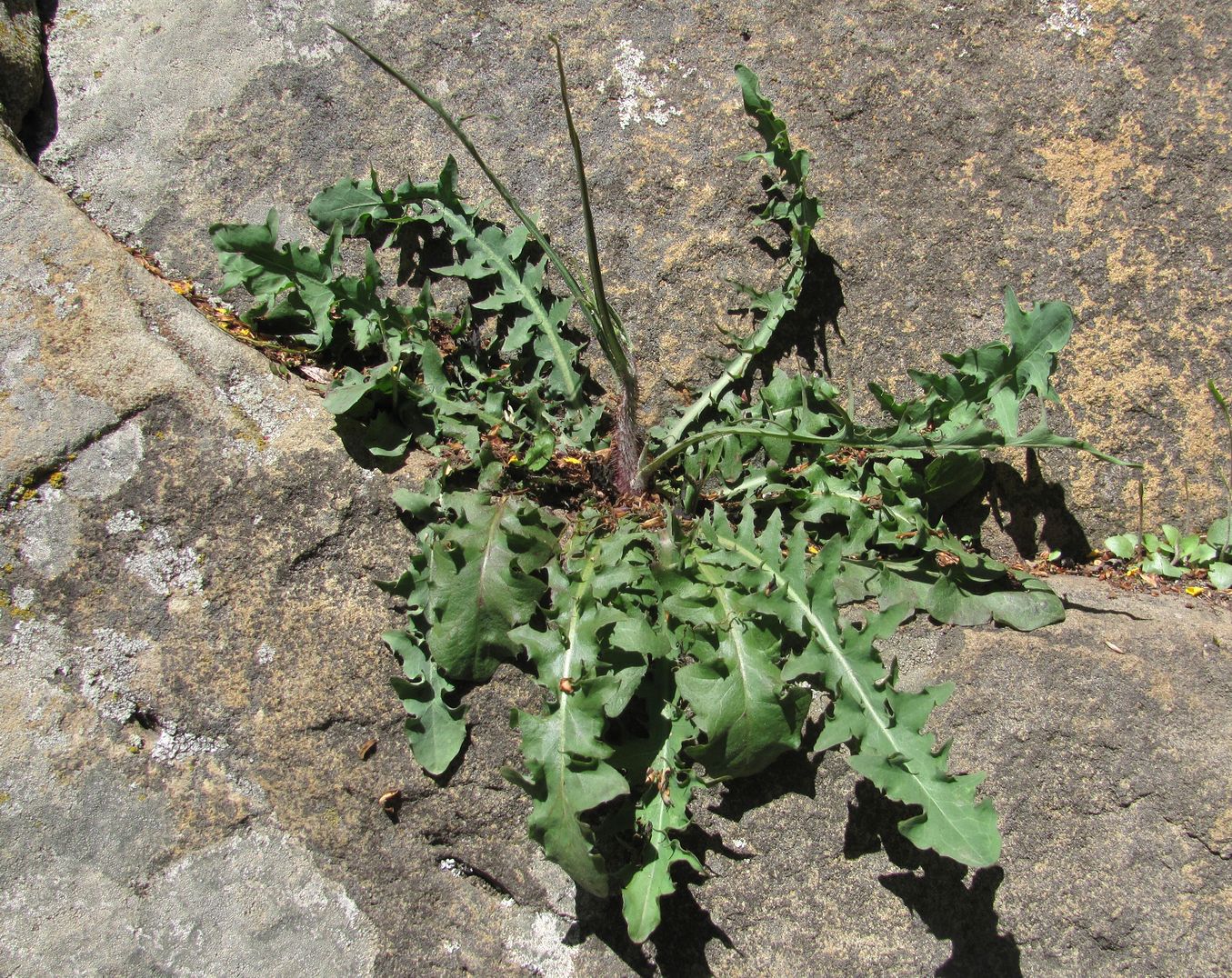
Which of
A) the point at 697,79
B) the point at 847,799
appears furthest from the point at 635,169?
the point at 847,799

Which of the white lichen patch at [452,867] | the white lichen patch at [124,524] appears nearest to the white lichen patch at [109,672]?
the white lichen patch at [124,524]

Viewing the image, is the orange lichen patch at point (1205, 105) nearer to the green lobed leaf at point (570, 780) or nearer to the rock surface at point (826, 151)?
the rock surface at point (826, 151)

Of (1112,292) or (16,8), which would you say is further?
(16,8)

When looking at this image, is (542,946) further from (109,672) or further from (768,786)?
(109,672)

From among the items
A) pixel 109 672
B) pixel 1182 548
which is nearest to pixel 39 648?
pixel 109 672

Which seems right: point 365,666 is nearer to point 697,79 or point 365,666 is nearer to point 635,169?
point 635,169

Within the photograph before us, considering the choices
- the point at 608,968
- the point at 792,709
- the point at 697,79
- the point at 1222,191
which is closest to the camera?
the point at 792,709
